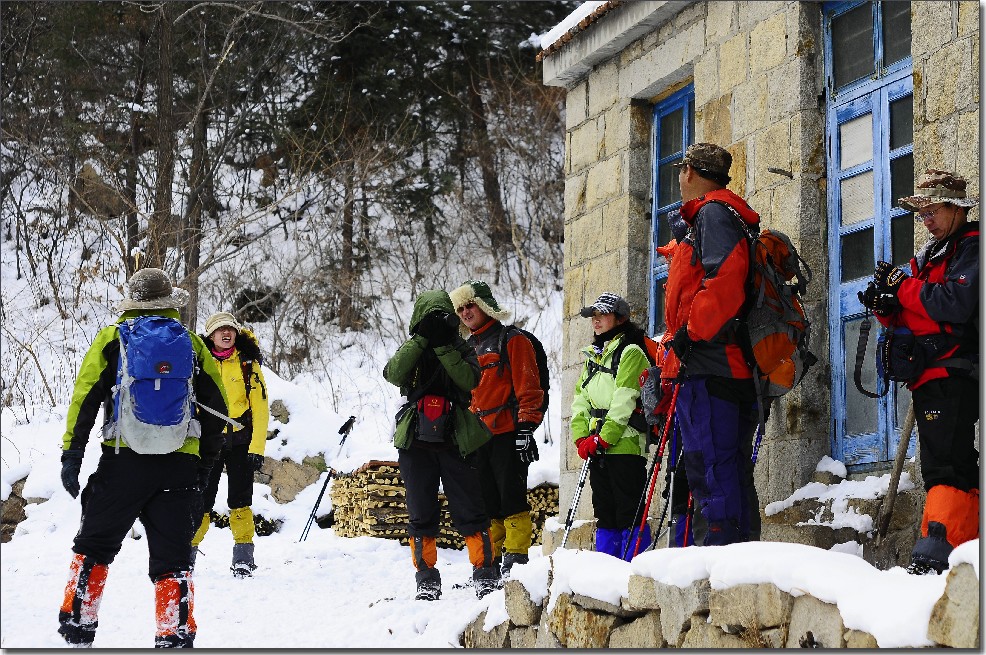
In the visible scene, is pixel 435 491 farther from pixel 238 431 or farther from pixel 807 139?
pixel 807 139

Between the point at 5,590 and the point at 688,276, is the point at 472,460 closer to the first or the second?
the point at 688,276

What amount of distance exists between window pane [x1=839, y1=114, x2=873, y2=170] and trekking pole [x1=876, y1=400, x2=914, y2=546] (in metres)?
1.43

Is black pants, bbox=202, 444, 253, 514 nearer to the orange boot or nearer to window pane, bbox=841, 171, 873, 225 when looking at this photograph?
the orange boot

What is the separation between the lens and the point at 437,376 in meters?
6.05

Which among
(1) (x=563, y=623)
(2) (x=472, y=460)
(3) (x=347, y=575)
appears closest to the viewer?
(1) (x=563, y=623)

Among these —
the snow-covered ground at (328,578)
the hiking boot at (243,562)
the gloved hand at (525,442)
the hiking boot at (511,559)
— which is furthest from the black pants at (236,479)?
the gloved hand at (525,442)

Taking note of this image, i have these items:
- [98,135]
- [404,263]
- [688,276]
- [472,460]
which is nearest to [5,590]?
[472,460]

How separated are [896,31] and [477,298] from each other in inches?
103

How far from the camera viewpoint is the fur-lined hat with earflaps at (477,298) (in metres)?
6.61

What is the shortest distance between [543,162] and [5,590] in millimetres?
13361

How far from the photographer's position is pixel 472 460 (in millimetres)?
6496

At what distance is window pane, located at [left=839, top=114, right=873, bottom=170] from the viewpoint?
559cm

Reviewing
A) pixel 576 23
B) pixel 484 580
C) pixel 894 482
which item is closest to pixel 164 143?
pixel 576 23

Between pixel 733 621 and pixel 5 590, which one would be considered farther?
pixel 5 590
